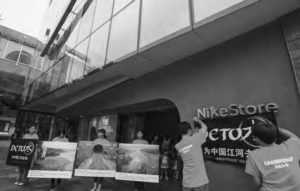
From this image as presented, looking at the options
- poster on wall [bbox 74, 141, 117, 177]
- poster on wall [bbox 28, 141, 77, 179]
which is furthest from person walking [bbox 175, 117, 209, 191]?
poster on wall [bbox 28, 141, 77, 179]

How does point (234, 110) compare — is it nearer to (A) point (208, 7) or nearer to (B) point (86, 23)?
(A) point (208, 7)

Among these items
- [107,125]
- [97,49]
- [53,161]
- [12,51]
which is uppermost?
[12,51]

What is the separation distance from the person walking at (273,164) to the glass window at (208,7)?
297cm

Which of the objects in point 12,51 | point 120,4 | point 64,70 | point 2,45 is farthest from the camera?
point 12,51

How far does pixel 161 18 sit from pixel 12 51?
22.8m

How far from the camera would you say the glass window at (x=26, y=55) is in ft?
72.3

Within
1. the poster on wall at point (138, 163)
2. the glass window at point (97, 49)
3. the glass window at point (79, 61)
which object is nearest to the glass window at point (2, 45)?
the glass window at point (79, 61)

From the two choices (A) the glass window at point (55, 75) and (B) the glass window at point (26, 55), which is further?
(B) the glass window at point (26, 55)

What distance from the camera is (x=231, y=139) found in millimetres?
4594

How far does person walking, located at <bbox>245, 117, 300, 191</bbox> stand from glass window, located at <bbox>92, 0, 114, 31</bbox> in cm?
740

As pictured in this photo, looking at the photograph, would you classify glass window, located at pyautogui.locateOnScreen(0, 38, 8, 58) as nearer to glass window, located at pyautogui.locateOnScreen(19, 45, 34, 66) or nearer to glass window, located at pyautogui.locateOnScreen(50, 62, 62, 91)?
glass window, located at pyautogui.locateOnScreen(19, 45, 34, 66)

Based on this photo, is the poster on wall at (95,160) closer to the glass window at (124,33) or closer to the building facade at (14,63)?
the glass window at (124,33)

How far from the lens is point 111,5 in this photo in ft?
26.1

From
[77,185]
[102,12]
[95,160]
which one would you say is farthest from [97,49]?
[77,185]
